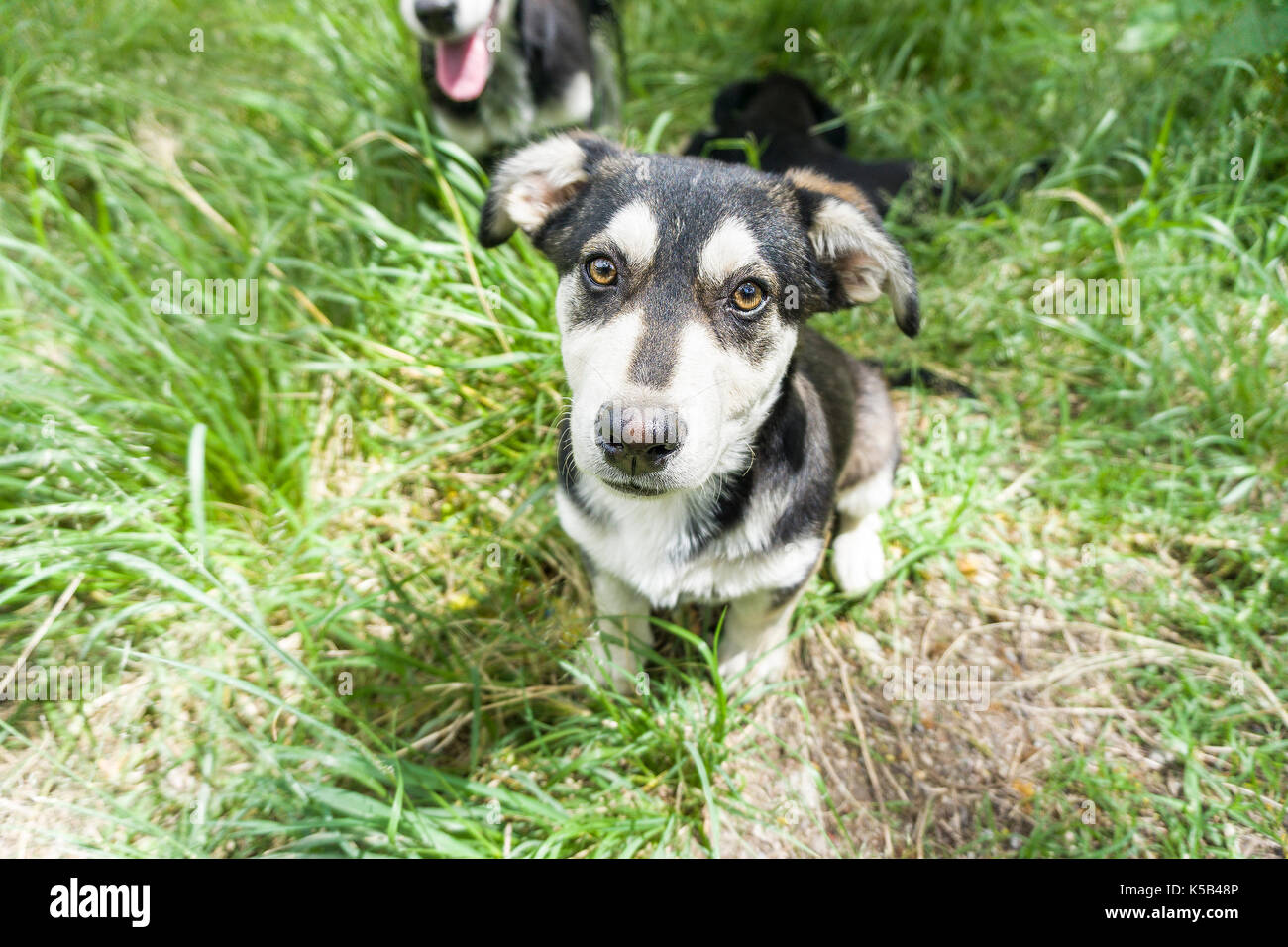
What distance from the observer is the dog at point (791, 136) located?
14.8 ft

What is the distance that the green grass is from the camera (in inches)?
111

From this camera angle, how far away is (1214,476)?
3.68m

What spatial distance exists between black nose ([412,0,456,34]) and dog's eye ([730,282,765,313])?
240 centimetres

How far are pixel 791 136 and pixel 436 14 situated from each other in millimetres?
1978

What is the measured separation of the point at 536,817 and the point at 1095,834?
1.91 metres

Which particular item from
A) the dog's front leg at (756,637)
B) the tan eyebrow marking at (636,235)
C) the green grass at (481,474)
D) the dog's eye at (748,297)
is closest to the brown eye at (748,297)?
the dog's eye at (748,297)

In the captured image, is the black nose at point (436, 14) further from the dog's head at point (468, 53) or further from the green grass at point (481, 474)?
the green grass at point (481, 474)

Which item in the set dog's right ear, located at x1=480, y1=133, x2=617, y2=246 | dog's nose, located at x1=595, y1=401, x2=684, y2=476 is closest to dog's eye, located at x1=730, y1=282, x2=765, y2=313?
dog's nose, located at x1=595, y1=401, x2=684, y2=476

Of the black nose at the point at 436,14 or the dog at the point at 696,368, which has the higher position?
the black nose at the point at 436,14

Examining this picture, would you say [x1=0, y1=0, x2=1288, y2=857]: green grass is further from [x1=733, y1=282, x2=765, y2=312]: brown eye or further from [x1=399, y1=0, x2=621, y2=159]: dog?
[x1=733, y1=282, x2=765, y2=312]: brown eye

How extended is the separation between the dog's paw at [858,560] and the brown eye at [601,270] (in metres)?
1.74

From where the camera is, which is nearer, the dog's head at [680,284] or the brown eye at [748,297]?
the dog's head at [680,284]
